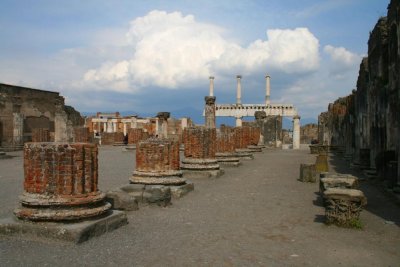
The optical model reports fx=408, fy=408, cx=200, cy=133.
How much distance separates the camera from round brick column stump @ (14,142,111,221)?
548 cm

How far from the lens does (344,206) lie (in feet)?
20.1

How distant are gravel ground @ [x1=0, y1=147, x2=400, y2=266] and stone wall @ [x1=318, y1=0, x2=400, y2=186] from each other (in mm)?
2279

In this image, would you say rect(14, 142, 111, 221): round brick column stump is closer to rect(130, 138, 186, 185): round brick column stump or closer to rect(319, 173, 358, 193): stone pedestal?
rect(130, 138, 186, 185): round brick column stump

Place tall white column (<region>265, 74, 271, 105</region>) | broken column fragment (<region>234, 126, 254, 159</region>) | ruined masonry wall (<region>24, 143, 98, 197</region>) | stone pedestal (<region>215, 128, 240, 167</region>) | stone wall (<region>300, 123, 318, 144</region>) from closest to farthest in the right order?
ruined masonry wall (<region>24, 143, 98, 197</region>) → stone pedestal (<region>215, 128, 240, 167</region>) → broken column fragment (<region>234, 126, 254, 159</region>) → stone wall (<region>300, 123, 318, 144</region>) → tall white column (<region>265, 74, 271, 105</region>)

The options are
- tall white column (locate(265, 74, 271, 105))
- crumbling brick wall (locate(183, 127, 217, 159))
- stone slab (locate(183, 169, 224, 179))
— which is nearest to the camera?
stone slab (locate(183, 169, 224, 179))

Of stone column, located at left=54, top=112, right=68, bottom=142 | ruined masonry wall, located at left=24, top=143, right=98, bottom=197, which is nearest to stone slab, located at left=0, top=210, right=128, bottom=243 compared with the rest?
ruined masonry wall, located at left=24, top=143, right=98, bottom=197

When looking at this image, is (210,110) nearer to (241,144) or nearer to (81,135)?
(241,144)

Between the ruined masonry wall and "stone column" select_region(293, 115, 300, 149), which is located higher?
"stone column" select_region(293, 115, 300, 149)

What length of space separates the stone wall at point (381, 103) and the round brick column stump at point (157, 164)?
488 centimetres

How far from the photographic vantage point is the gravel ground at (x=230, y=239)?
450 centimetres

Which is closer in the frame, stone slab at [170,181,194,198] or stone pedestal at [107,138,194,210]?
stone slab at [170,181,194,198]

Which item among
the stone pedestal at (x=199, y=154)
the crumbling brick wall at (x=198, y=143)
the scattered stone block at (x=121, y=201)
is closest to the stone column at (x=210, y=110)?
the stone pedestal at (x=199, y=154)

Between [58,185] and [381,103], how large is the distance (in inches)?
383

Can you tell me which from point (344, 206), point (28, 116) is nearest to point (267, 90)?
Result: point (28, 116)
